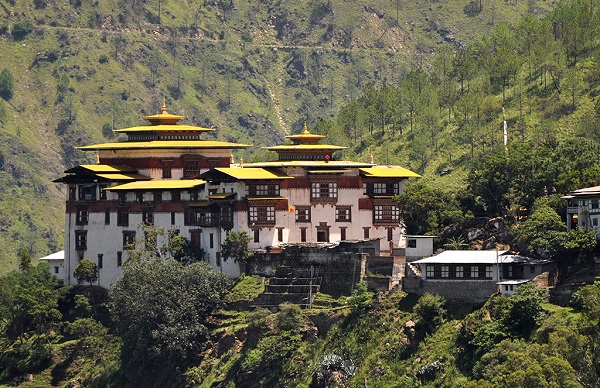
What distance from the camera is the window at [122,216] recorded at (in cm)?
15625

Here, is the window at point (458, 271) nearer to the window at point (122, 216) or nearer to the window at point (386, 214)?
the window at point (386, 214)

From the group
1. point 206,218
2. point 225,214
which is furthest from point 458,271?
point 206,218

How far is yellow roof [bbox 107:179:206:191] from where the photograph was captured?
154 metres

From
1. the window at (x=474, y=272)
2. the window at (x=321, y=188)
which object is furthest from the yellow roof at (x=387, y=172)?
the window at (x=474, y=272)

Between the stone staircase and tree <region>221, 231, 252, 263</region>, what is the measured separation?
3200mm

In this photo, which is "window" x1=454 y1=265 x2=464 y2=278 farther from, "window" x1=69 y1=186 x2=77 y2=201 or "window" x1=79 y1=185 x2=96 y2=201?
"window" x1=69 y1=186 x2=77 y2=201

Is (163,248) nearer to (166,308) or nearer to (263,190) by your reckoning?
(263,190)

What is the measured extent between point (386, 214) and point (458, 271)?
66.1 feet

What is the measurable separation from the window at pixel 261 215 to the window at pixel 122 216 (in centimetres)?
1224

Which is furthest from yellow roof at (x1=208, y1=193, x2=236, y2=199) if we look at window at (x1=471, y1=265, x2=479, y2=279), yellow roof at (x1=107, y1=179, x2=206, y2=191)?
window at (x1=471, y1=265, x2=479, y2=279)

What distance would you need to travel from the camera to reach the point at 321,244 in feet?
489

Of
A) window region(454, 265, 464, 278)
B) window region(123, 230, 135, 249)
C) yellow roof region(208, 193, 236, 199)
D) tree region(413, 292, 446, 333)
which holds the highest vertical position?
yellow roof region(208, 193, 236, 199)

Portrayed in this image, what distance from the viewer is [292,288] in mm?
144375

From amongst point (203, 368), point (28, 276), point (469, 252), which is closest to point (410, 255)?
point (469, 252)
